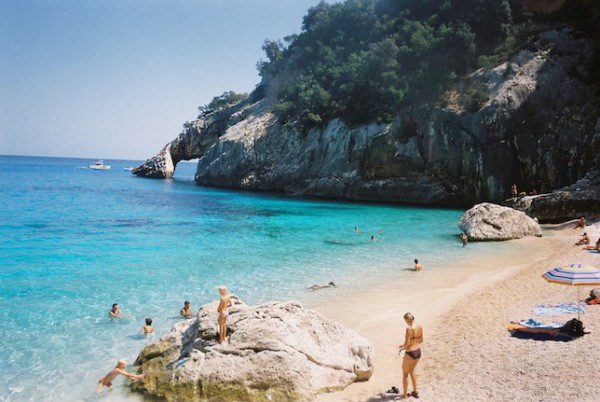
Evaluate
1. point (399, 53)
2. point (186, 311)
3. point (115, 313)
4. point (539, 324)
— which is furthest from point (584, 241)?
point (399, 53)

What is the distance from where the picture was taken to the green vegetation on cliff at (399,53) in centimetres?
4541

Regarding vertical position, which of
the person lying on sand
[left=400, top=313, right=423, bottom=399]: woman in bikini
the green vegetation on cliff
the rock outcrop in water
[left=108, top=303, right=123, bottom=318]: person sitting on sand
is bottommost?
[left=108, top=303, right=123, bottom=318]: person sitting on sand

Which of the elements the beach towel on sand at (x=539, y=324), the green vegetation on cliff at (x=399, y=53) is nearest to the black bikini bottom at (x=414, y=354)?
the beach towel on sand at (x=539, y=324)

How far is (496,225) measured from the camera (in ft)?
83.7

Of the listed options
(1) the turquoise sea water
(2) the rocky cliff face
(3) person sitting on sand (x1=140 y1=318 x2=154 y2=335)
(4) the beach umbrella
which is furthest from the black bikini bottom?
(2) the rocky cliff face

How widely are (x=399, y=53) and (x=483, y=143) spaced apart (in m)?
15.6

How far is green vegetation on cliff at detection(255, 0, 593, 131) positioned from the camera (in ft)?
149

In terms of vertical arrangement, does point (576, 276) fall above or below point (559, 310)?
above

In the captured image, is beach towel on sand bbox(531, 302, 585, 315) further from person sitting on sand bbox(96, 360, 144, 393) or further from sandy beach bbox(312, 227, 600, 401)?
person sitting on sand bbox(96, 360, 144, 393)

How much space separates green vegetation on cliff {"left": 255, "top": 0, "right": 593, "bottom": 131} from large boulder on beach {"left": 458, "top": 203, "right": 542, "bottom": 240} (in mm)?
18807

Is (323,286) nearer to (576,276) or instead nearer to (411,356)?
(411,356)

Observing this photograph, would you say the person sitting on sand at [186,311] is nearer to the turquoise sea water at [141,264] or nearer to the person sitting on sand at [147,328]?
the turquoise sea water at [141,264]

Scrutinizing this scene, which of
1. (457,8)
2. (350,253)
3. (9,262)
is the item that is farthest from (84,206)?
(457,8)

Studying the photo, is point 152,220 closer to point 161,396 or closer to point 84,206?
point 84,206
